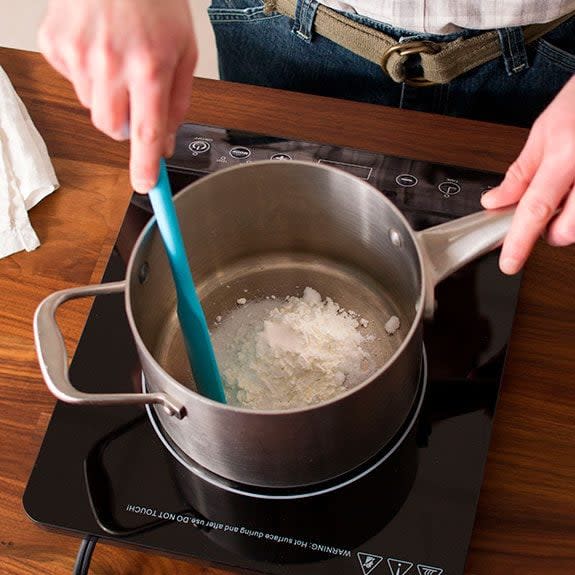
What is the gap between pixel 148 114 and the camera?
0.45 meters

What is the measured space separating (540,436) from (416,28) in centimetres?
34

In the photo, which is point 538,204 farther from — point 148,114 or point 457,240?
point 148,114

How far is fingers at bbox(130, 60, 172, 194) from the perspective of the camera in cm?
45

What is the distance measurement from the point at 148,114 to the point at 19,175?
31cm

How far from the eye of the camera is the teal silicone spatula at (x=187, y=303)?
508 mm

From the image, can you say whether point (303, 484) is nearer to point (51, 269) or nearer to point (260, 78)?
point (51, 269)

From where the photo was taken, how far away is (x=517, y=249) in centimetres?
53

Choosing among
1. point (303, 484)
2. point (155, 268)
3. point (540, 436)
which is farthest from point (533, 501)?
point (155, 268)

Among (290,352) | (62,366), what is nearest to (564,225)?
(290,352)

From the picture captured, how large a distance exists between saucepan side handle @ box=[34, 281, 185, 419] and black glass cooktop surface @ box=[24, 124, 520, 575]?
77 millimetres

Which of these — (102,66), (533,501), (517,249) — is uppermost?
(102,66)

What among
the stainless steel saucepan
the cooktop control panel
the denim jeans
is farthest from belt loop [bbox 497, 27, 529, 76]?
the stainless steel saucepan

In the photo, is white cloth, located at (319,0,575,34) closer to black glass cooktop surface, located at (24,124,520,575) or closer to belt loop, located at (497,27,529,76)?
belt loop, located at (497,27,529,76)

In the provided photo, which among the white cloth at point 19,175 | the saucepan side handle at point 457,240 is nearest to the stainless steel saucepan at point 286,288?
the saucepan side handle at point 457,240
